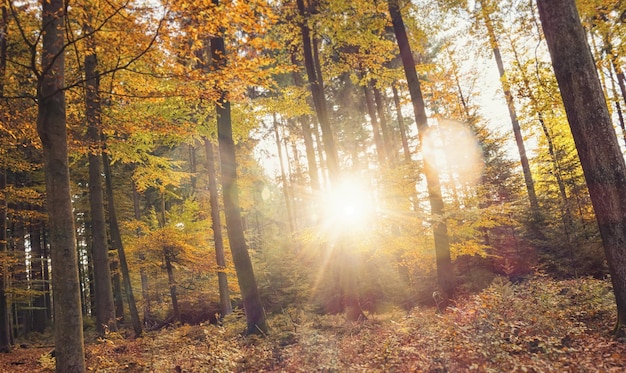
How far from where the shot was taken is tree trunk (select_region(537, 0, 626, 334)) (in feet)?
16.6

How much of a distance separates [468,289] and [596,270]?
4.14 m

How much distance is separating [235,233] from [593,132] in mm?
7757

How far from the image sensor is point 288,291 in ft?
56.7

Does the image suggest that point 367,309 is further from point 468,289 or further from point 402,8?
point 402,8

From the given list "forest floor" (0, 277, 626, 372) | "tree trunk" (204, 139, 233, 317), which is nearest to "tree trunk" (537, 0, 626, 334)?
"forest floor" (0, 277, 626, 372)

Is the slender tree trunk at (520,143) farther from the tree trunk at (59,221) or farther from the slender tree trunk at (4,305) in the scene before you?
the slender tree trunk at (4,305)

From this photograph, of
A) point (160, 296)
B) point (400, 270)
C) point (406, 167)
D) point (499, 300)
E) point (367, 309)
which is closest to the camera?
point (499, 300)

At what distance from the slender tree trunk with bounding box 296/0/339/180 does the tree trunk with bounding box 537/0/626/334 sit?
6080 mm

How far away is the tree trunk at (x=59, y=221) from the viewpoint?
4.78 meters

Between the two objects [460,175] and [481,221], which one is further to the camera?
[460,175]

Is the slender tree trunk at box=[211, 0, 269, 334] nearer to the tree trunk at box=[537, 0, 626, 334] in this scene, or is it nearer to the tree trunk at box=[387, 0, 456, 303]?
the tree trunk at box=[387, 0, 456, 303]

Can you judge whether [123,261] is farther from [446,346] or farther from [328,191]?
[446,346]

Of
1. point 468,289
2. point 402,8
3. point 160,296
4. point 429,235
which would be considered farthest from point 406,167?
point 160,296

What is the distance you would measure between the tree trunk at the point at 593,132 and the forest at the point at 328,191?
0.08 ft
